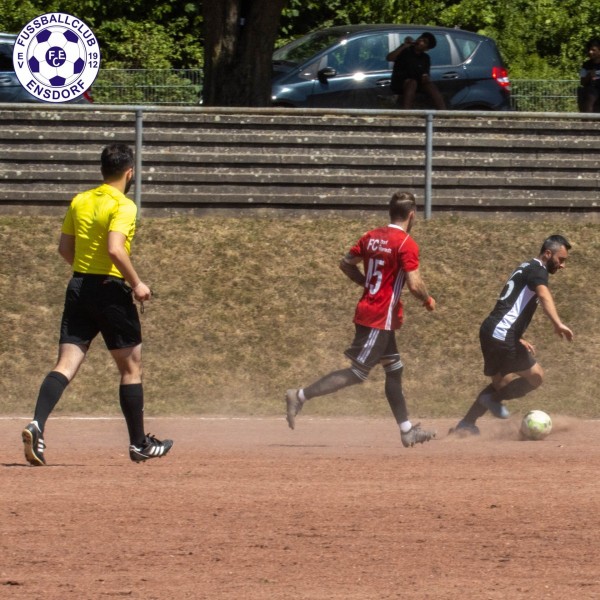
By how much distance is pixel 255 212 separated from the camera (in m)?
15.7

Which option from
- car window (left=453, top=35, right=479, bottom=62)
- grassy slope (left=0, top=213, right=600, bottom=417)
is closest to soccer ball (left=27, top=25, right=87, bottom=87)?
grassy slope (left=0, top=213, right=600, bottom=417)

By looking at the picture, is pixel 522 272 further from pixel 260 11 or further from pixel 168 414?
pixel 260 11

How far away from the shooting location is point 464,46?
68.1ft

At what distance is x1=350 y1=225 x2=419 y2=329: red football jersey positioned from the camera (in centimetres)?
1002

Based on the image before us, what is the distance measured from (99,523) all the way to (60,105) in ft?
29.1

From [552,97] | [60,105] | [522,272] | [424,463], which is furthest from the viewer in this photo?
[552,97]

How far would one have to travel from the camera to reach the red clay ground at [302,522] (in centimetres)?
634

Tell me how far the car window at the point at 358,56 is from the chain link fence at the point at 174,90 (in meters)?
4.80

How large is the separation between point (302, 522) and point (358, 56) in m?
13.3

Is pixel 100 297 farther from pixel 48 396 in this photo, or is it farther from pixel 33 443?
pixel 33 443

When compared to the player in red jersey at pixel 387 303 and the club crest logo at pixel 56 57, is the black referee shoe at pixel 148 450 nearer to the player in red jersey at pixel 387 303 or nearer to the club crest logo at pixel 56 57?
the player in red jersey at pixel 387 303

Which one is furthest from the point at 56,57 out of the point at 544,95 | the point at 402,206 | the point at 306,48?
the point at 544,95

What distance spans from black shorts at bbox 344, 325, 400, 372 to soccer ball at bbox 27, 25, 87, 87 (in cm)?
619

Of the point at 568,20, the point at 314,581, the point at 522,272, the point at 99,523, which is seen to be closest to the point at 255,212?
the point at 522,272
